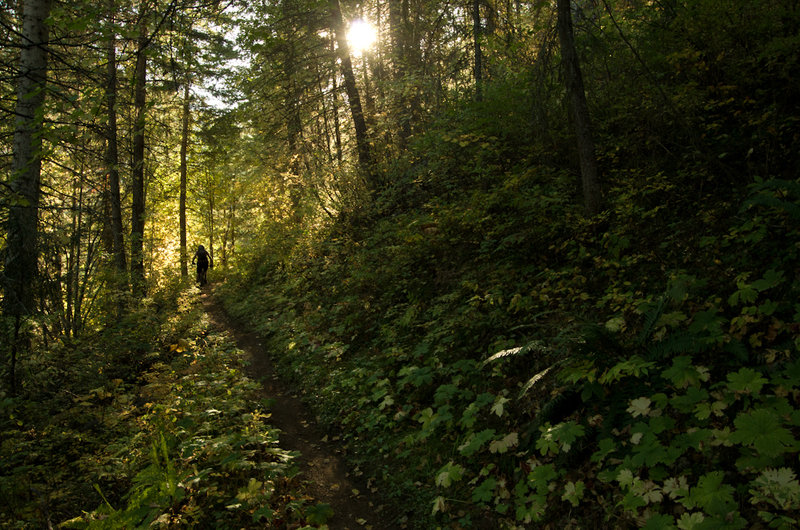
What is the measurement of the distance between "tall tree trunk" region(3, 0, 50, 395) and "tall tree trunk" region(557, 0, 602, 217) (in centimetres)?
694

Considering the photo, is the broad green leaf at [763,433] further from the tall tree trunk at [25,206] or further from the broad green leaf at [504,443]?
the tall tree trunk at [25,206]

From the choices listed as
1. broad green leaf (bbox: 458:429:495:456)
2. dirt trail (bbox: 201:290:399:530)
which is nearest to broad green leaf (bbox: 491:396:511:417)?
broad green leaf (bbox: 458:429:495:456)

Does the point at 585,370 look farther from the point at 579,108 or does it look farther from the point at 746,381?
the point at 579,108

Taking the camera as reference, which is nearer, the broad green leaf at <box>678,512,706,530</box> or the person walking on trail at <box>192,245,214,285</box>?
the broad green leaf at <box>678,512,706,530</box>

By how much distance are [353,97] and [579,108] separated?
29.4ft

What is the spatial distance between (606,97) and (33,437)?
10.9 metres

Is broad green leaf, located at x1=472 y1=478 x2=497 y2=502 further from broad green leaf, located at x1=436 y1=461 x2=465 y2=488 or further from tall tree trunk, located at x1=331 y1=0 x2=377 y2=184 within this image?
tall tree trunk, located at x1=331 y1=0 x2=377 y2=184

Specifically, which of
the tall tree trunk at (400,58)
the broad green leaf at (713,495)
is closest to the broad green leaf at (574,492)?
the broad green leaf at (713,495)

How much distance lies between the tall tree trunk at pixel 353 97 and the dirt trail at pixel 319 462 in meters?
7.27

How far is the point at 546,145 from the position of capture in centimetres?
765

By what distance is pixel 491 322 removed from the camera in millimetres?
6082

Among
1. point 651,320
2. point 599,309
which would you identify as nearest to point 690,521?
point 651,320

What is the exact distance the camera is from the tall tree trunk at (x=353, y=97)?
13.0m

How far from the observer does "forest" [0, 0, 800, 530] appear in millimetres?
3631
